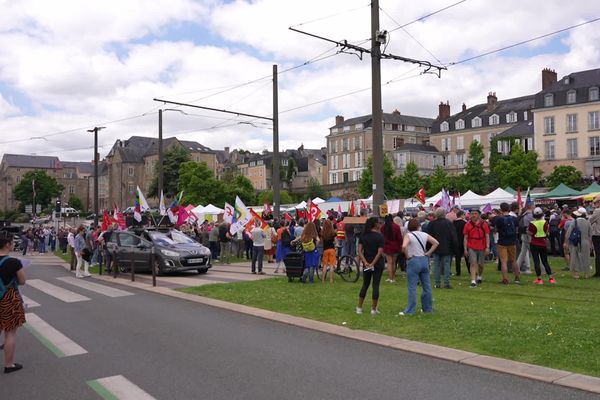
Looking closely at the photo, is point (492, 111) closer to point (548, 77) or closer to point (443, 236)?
point (548, 77)

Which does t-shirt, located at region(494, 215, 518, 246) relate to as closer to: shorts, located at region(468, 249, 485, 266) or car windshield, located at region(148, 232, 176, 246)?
shorts, located at region(468, 249, 485, 266)

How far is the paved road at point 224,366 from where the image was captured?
5.95 metres

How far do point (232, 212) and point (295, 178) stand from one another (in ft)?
311

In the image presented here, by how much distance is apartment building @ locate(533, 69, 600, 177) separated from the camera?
6788cm

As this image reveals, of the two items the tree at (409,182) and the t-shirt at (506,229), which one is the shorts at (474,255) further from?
the tree at (409,182)

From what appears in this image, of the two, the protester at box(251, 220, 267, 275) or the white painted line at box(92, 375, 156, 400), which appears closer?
the white painted line at box(92, 375, 156, 400)

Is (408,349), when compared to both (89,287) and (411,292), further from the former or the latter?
(89,287)

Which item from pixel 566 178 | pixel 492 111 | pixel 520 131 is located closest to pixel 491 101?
pixel 492 111

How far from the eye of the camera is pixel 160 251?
1938 cm

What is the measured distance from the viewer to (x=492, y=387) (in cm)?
597

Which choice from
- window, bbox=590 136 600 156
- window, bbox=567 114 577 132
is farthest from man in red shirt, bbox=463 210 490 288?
window, bbox=567 114 577 132

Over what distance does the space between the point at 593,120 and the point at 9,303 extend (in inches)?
2852

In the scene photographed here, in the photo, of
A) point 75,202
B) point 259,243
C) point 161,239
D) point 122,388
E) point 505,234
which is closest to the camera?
point 122,388

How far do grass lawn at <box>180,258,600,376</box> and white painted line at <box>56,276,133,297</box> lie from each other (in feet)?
5.79
